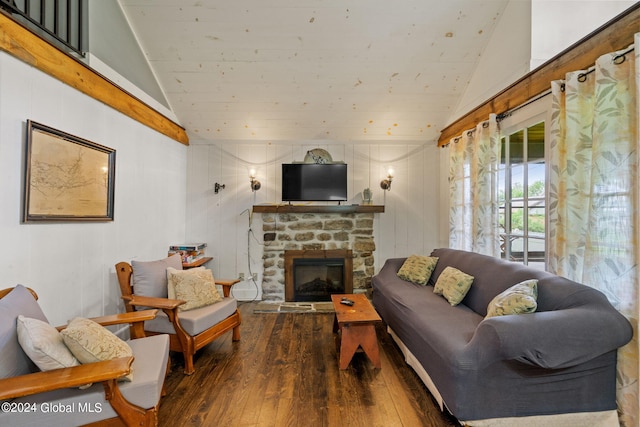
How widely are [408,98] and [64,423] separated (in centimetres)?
402

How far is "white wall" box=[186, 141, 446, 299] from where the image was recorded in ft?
13.4

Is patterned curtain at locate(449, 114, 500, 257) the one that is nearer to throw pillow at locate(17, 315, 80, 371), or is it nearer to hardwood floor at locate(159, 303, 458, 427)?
hardwood floor at locate(159, 303, 458, 427)

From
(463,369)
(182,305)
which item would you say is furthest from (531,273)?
(182,305)

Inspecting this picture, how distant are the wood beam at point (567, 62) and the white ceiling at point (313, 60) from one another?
0.62 metres

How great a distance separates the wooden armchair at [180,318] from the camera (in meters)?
2.21

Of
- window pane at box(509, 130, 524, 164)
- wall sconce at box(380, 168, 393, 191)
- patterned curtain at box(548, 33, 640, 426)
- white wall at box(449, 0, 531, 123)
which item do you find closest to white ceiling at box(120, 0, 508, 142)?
white wall at box(449, 0, 531, 123)

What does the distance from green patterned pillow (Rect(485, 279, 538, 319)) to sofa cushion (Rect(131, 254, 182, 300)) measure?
108 inches

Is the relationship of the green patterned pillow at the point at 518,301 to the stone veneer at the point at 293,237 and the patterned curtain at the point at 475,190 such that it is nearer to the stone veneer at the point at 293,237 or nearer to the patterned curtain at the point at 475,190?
the patterned curtain at the point at 475,190

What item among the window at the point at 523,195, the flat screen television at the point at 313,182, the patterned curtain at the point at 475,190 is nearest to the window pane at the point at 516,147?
the window at the point at 523,195

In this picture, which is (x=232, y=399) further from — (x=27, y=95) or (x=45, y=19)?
(x=45, y=19)

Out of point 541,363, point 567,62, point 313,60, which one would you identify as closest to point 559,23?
point 567,62

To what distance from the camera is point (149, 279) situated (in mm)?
2521

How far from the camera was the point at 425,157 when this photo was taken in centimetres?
419

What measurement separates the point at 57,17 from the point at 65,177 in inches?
46.6
